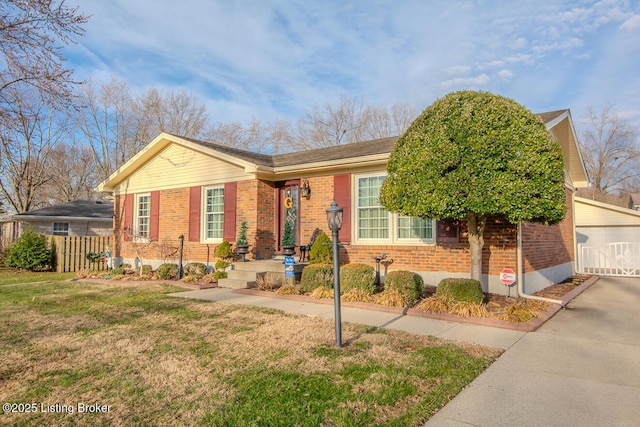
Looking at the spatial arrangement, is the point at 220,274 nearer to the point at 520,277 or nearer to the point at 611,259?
the point at 520,277

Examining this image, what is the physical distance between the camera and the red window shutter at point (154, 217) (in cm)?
1378

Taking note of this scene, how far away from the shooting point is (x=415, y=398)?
3402 millimetres

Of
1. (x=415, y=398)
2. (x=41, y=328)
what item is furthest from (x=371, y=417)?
(x=41, y=328)

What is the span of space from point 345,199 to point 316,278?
241 centimetres

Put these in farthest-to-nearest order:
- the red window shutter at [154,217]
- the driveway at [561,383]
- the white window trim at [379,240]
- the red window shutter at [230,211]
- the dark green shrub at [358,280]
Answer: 1. the red window shutter at [154,217]
2. the red window shutter at [230,211]
3. the white window trim at [379,240]
4. the dark green shrub at [358,280]
5. the driveway at [561,383]

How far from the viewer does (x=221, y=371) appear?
400 cm

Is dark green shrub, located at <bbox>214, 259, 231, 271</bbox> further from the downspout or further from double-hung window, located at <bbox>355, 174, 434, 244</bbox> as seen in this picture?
the downspout

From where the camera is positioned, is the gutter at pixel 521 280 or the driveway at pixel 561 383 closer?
the driveway at pixel 561 383

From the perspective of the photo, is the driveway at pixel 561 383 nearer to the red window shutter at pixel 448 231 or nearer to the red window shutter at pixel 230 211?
the red window shutter at pixel 448 231

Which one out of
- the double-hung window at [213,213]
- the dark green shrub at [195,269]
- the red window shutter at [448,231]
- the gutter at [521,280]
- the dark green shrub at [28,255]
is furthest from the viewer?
the dark green shrub at [28,255]

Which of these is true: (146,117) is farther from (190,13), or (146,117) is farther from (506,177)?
(506,177)

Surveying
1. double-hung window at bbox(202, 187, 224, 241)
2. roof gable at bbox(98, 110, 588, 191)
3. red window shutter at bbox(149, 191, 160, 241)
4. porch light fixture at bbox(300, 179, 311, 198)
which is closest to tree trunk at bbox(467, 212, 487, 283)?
roof gable at bbox(98, 110, 588, 191)

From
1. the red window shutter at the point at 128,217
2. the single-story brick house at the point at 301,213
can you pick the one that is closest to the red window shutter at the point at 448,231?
the single-story brick house at the point at 301,213

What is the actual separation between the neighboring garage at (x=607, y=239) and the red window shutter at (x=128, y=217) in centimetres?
1643
